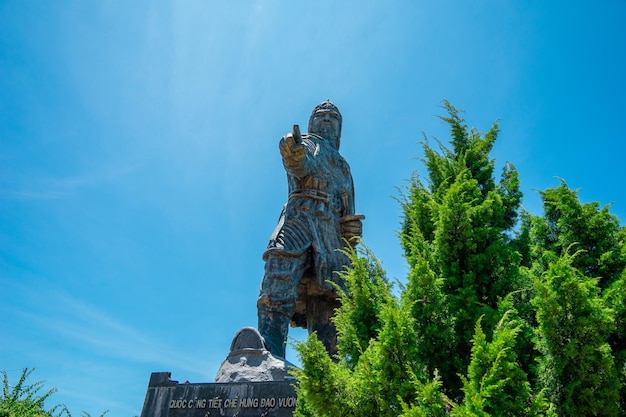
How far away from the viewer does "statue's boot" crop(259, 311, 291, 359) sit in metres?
7.42

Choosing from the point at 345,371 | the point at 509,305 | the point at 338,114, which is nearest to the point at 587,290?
the point at 509,305

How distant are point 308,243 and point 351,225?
1.20 m

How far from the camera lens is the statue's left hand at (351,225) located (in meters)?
9.29

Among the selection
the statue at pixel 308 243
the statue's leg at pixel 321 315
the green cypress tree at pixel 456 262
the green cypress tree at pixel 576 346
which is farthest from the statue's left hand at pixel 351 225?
the green cypress tree at pixel 576 346

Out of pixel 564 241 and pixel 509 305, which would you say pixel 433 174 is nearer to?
pixel 564 241

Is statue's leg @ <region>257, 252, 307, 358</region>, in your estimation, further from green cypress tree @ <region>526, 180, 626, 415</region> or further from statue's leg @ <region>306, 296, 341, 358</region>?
green cypress tree @ <region>526, 180, 626, 415</region>

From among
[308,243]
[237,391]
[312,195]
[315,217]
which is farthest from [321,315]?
[237,391]

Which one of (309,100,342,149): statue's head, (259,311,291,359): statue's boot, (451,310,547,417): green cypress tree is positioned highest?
(309,100,342,149): statue's head

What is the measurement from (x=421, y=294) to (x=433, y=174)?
8.05 ft

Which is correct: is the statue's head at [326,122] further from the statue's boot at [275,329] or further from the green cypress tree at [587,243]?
the green cypress tree at [587,243]

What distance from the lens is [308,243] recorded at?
8.52 meters

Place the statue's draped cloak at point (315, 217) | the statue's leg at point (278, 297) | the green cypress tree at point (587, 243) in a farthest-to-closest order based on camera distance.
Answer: the statue's draped cloak at point (315, 217) → the statue's leg at point (278, 297) → the green cypress tree at point (587, 243)

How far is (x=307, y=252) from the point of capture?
8508mm

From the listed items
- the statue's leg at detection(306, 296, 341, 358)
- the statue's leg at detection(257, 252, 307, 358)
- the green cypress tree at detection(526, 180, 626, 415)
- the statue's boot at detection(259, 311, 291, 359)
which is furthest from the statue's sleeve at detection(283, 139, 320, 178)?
the green cypress tree at detection(526, 180, 626, 415)
